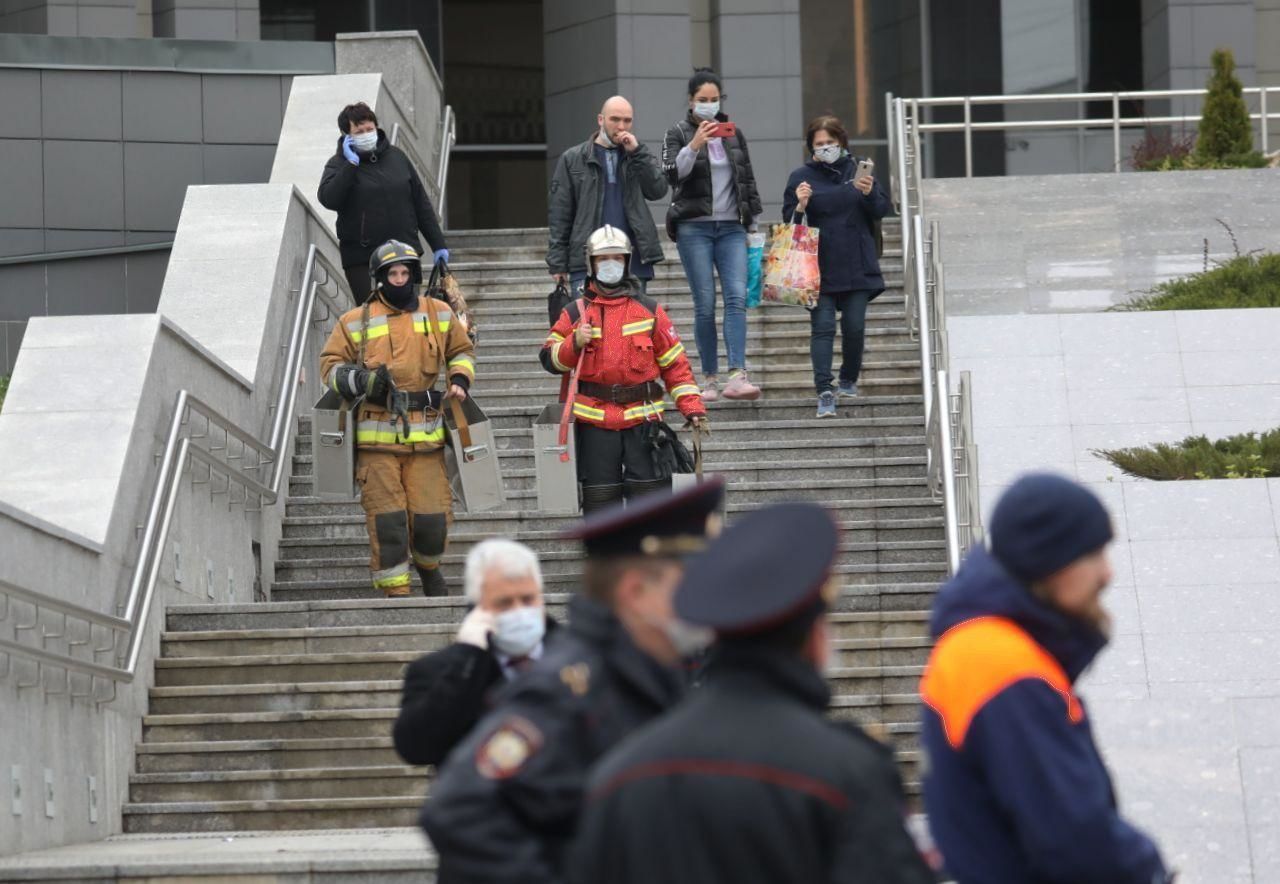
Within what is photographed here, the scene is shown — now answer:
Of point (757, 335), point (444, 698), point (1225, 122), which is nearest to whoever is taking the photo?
point (444, 698)

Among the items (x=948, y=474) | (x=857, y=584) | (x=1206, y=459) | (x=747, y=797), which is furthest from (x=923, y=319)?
(x=747, y=797)

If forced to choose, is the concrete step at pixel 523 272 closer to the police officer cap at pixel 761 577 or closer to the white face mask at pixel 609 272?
the white face mask at pixel 609 272

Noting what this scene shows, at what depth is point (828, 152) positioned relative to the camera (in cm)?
1380

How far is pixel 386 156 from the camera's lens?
531 inches

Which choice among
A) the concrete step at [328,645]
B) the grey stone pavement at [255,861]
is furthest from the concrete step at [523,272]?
the grey stone pavement at [255,861]

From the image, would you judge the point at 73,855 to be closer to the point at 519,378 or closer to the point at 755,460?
the point at 755,460

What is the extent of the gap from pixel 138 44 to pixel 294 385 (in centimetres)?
566

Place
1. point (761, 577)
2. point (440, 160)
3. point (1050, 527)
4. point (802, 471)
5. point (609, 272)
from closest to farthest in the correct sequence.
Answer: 1. point (761, 577)
2. point (1050, 527)
3. point (609, 272)
4. point (802, 471)
5. point (440, 160)

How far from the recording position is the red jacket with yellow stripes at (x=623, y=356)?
11.1 meters

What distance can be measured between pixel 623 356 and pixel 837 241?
302cm

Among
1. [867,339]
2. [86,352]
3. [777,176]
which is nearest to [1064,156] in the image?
[777,176]

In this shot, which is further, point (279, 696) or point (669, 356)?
point (669, 356)

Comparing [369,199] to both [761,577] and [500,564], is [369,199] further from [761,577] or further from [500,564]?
[761,577]

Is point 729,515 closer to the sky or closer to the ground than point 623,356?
closer to the ground
